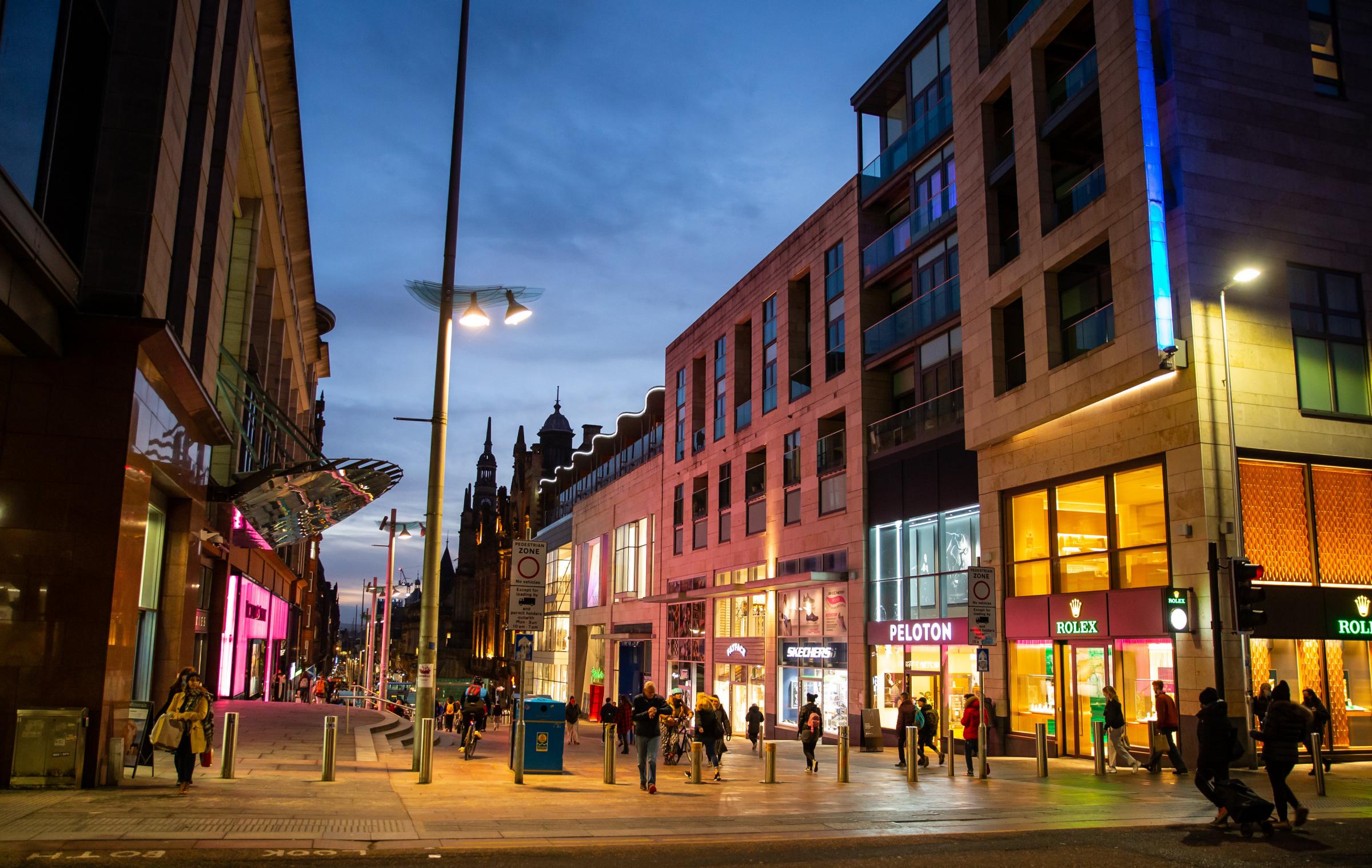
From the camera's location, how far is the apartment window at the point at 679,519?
49.0m

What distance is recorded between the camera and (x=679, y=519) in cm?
A: 5012

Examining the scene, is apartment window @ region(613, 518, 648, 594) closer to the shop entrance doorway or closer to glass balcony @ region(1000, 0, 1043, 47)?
the shop entrance doorway

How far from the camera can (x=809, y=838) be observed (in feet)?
39.9

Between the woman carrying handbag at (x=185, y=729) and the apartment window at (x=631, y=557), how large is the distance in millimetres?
39678

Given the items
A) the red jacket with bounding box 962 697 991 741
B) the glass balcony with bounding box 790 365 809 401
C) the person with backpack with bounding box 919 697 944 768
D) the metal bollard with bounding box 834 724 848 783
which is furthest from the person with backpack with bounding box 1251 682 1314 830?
the glass balcony with bounding box 790 365 809 401

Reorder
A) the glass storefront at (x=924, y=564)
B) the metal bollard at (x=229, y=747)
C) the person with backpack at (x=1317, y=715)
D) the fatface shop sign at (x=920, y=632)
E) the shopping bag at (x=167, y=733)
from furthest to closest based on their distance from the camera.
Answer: the glass storefront at (x=924, y=564) → the fatface shop sign at (x=920, y=632) → the person with backpack at (x=1317, y=715) → the metal bollard at (x=229, y=747) → the shopping bag at (x=167, y=733)

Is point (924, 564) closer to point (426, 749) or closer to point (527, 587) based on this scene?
point (527, 587)

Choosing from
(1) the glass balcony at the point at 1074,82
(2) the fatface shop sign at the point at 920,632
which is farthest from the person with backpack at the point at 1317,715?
(1) the glass balcony at the point at 1074,82

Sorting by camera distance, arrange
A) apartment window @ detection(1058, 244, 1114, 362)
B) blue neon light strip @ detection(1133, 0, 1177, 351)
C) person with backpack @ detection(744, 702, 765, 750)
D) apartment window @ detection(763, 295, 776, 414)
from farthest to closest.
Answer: apartment window @ detection(763, 295, 776, 414), person with backpack @ detection(744, 702, 765, 750), apartment window @ detection(1058, 244, 1114, 362), blue neon light strip @ detection(1133, 0, 1177, 351)

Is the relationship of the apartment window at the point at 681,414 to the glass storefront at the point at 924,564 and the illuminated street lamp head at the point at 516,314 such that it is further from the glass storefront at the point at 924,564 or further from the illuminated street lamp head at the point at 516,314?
the illuminated street lamp head at the point at 516,314

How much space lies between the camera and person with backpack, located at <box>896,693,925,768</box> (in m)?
21.6

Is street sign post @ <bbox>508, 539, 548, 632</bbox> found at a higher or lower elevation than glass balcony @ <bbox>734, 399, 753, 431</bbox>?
lower

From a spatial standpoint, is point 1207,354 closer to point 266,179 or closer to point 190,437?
point 190,437

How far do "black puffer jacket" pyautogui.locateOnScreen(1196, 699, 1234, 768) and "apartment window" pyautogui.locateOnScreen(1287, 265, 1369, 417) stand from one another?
11.6 meters
